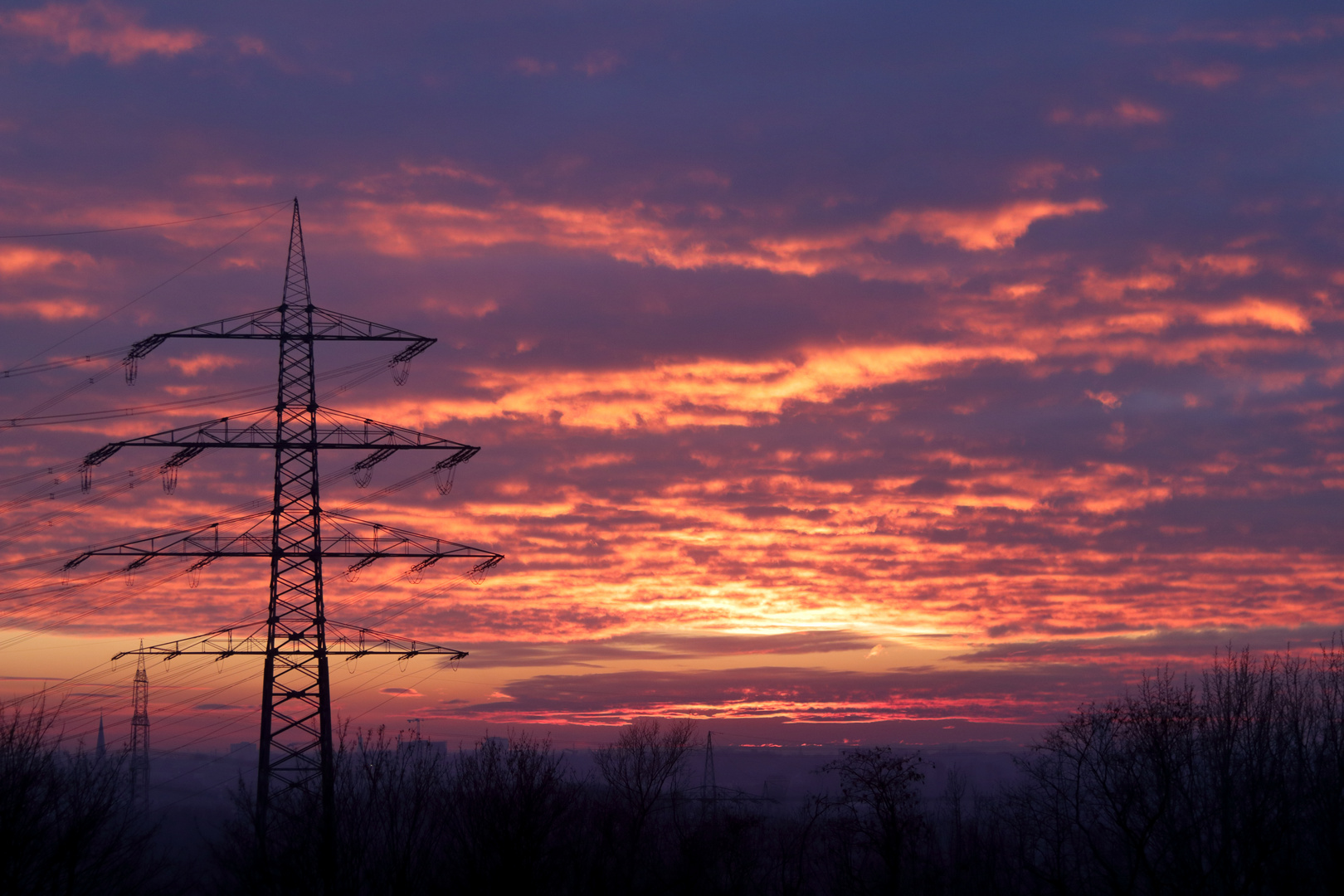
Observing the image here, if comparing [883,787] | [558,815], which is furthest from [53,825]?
[883,787]

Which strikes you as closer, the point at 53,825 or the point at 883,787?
the point at 53,825

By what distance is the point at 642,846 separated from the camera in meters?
68.4

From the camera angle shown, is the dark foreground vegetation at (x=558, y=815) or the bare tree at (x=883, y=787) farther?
the bare tree at (x=883, y=787)

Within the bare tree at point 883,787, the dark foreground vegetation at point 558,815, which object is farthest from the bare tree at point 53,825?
the bare tree at point 883,787

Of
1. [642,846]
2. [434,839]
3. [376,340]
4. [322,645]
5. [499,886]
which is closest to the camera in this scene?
[322,645]

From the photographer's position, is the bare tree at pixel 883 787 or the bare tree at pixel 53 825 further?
the bare tree at pixel 883 787

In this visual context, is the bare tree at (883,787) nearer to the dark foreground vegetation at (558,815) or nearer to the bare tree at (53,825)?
the dark foreground vegetation at (558,815)

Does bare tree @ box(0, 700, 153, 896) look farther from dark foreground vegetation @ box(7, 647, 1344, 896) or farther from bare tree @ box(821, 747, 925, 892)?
bare tree @ box(821, 747, 925, 892)

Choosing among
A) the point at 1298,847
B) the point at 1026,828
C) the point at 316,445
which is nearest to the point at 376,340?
the point at 316,445

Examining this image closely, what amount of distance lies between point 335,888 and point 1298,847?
Answer: 113 feet

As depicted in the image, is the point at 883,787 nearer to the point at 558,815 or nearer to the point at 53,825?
the point at 558,815

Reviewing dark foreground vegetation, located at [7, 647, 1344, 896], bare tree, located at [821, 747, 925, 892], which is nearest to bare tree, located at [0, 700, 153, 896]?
dark foreground vegetation, located at [7, 647, 1344, 896]

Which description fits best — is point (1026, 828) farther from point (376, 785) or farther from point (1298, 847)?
point (376, 785)

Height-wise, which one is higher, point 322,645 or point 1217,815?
point 322,645
